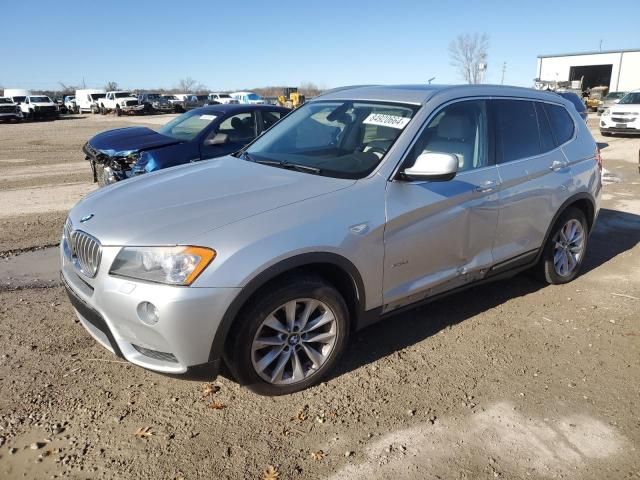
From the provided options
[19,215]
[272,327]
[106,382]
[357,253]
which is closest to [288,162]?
[357,253]

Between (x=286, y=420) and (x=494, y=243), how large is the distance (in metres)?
2.13

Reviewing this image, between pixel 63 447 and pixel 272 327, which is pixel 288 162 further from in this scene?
pixel 63 447

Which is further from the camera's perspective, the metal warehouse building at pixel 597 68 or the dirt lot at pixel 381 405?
the metal warehouse building at pixel 597 68

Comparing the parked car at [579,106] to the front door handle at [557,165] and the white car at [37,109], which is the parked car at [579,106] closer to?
the front door handle at [557,165]

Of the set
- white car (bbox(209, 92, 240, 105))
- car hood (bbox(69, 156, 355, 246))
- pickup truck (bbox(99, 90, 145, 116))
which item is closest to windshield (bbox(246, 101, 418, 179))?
car hood (bbox(69, 156, 355, 246))

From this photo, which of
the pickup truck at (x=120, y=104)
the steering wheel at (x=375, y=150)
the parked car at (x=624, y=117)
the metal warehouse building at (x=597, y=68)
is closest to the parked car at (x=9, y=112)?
the pickup truck at (x=120, y=104)

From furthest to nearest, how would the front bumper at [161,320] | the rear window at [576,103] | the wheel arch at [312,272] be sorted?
1. the rear window at [576,103]
2. the wheel arch at [312,272]
3. the front bumper at [161,320]

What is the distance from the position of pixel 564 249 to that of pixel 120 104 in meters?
43.7

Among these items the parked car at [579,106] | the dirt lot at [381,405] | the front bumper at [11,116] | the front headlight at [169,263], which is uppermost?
the parked car at [579,106]

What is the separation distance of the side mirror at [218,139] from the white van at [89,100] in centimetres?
4627

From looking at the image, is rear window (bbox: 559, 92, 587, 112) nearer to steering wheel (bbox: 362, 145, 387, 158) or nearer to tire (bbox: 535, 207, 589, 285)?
tire (bbox: 535, 207, 589, 285)

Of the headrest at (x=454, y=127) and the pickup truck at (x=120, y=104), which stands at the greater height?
the headrest at (x=454, y=127)

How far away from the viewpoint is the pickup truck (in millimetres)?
42062

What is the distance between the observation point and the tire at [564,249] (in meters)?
4.71
